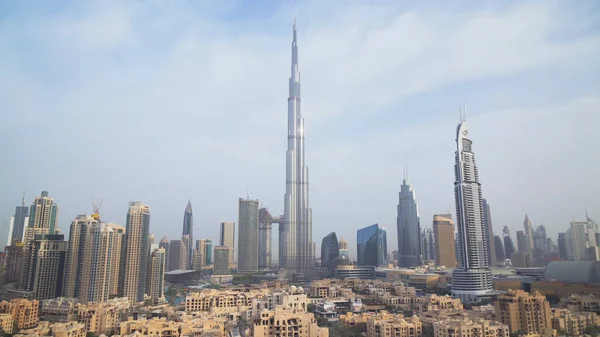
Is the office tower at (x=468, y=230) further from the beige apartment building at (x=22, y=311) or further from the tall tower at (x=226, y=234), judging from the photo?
the tall tower at (x=226, y=234)

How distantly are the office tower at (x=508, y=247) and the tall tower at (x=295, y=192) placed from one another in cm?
2119

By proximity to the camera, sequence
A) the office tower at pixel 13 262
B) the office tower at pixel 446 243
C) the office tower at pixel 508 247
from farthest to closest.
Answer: the office tower at pixel 446 243 → the office tower at pixel 508 247 → the office tower at pixel 13 262

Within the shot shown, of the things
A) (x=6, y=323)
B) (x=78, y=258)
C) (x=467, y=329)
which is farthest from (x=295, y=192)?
(x=467, y=329)

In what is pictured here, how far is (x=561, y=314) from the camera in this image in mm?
15016

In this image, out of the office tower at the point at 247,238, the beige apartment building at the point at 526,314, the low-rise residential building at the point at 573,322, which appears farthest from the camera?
the office tower at the point at 247,238

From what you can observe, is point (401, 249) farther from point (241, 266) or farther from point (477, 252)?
point (477, 252)

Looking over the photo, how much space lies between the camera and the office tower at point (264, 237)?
189 feet

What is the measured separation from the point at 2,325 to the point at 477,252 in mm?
Answer: 23706

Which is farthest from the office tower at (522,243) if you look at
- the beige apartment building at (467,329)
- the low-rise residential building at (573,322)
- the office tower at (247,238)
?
the beige apartment building at (467,329)

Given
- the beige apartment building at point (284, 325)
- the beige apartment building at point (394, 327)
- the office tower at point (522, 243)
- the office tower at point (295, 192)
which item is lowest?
the beige apartment building at point (394, 327)

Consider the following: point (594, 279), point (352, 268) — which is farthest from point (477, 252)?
point (352, 268)

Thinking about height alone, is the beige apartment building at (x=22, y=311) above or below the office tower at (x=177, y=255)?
below

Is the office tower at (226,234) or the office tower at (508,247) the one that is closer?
the office tower at (508,247)

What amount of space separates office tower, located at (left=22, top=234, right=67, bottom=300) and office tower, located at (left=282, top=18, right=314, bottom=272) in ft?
90.6
